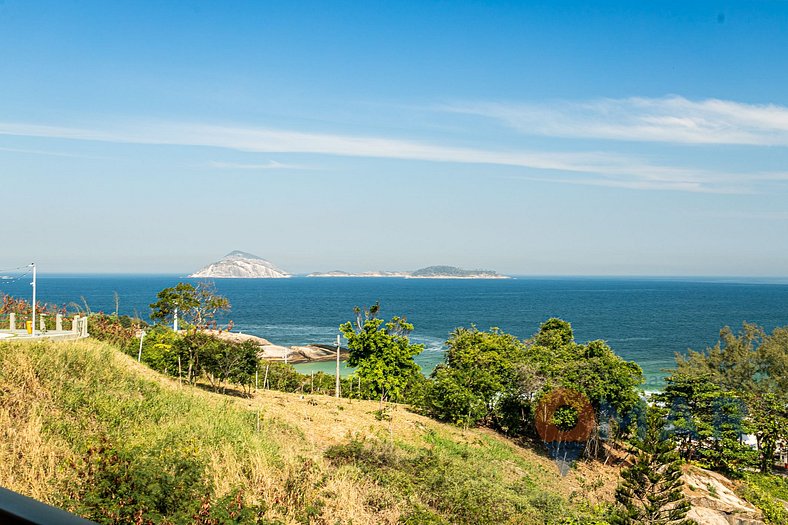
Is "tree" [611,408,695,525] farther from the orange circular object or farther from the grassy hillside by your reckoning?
the orange circular object

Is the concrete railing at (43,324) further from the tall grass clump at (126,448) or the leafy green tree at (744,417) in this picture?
the leafy green tree at (744,417)

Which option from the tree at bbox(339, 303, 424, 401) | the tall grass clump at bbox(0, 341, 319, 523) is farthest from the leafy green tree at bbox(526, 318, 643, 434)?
the tall grass clump at bbox(0, 341, 319, 523)

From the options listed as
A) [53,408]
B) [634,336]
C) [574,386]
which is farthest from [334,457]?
[634,336]

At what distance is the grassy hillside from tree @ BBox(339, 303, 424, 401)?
13.6 feet

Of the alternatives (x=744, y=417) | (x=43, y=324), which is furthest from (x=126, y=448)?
(x=744, y=417)

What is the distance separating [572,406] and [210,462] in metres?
18.8

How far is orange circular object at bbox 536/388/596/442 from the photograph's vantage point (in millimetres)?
25156

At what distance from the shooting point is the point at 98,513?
22.1 feet

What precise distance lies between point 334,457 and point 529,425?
1586 cm

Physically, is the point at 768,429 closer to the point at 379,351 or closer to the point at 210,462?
the point at 379,351

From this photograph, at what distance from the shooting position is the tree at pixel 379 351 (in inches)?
969

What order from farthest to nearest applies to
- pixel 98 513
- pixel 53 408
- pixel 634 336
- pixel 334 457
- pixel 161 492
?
pixel 634 336
pixel 334 457
pixel 53 408
pixel 161 492
pixel 98 513

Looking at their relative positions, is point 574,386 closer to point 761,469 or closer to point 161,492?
point 761,469

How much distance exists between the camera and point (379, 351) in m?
24.9
